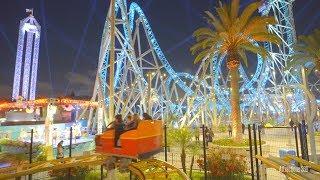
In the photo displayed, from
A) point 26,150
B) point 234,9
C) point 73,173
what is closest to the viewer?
point 73,173

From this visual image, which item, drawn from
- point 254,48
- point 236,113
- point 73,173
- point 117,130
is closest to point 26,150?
point 73,173

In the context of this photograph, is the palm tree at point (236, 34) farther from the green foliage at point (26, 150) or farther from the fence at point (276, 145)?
the green foliage at point (26, 150)

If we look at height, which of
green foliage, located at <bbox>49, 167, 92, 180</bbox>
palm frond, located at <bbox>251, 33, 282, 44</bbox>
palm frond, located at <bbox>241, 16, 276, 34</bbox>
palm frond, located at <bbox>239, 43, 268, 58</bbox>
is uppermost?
palm frond, located at <bbox>241, 16, 276, 34</bbox>

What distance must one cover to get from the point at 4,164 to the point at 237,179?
903 centimetres

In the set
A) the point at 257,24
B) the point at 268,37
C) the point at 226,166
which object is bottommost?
the point at 226,166

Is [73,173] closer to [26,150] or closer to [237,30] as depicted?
[26,150]

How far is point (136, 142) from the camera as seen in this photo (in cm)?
573

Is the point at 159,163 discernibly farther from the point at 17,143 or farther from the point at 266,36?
the point at 17,143

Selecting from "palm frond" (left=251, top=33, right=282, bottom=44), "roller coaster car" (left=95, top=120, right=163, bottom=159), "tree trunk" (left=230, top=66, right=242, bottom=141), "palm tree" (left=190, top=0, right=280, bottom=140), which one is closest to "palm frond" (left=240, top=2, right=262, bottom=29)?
"palm tree" (left=190, top=0, right=280, bottom=140)

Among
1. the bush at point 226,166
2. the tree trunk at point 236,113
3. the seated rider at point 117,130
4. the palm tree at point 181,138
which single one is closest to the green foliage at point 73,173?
the palm tree at point 181,138

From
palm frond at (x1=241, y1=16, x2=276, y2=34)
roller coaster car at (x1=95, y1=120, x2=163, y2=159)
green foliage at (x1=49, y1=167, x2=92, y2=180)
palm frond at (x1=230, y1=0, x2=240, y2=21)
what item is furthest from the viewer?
palm frond at (x1=230, y1=0, x2=240, y2=21)

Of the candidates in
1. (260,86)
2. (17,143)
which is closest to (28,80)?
(17,143)

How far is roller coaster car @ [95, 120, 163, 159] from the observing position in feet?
18.9

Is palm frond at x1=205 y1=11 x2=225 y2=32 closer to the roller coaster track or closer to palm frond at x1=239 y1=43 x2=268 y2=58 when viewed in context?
palm frond at x1=239 y1=43 x2=268 y2=58
